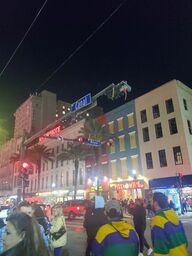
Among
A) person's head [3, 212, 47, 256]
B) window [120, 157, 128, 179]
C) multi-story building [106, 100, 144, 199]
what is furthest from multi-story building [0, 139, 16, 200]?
person's head [3, 212, 47, 256]

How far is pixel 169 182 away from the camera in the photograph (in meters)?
27.6

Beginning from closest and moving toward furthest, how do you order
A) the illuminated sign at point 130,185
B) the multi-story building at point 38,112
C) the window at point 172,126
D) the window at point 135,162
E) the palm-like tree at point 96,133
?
1. the window at point 172,126
2. the illuminated sign at point 130,185
3. the window at point 135,162
4. the palm-like tree at point 96,133
5. the multi-story building at point 38,112

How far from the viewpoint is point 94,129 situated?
1443 inches

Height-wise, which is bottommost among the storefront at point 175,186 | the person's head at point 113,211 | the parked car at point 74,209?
the parked car at point 74,209

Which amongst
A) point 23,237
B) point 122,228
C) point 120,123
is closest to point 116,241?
point 122,228

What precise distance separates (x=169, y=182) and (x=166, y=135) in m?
5.76

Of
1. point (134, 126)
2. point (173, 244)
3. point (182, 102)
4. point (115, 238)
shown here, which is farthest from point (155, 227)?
point (134, 126)

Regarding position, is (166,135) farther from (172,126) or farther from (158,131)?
(158,131)

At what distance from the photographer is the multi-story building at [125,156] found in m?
32.2

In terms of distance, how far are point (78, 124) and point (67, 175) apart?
9.76m

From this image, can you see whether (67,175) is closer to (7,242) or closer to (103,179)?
(103,179)

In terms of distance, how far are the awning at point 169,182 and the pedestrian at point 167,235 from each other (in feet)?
78.2

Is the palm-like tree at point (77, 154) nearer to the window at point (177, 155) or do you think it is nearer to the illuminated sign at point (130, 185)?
the illuminated sign at point (130, 185)

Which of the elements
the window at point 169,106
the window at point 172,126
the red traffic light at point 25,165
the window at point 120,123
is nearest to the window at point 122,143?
the window at point 120,123
